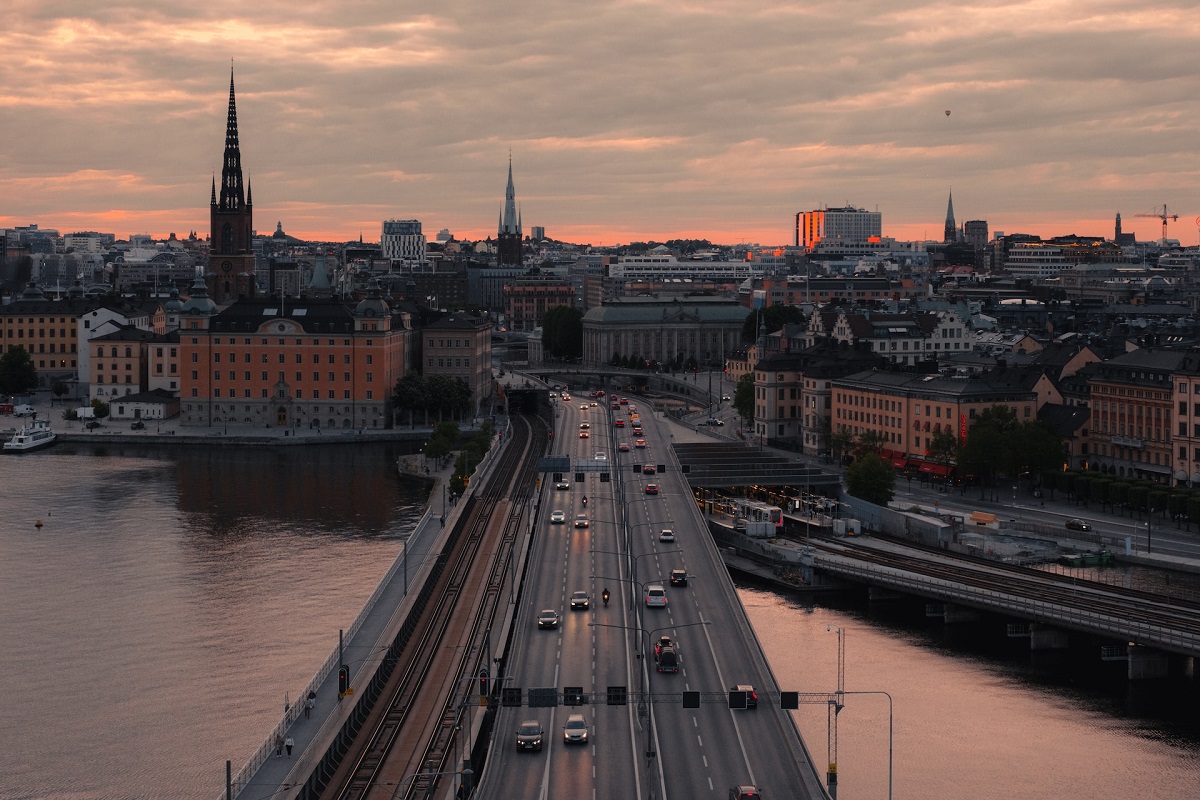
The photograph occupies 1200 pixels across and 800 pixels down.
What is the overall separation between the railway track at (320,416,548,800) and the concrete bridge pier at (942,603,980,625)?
1374cm

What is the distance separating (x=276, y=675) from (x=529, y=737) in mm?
12244

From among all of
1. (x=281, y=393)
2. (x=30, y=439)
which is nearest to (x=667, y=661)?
(x=30, y=439)

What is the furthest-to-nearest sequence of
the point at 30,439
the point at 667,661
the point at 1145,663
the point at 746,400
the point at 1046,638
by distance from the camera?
the point at 746,400 < the point at 30,439 < the point at 1046,638 < the point at 1145,663 < the point at 667,661

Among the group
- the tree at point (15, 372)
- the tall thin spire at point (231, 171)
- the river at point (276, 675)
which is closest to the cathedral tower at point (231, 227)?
the tall thin spire at point (231, 171)

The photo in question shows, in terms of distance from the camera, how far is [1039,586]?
55.2 metres

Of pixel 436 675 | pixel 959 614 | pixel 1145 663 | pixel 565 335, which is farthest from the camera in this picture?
pixel 565 335

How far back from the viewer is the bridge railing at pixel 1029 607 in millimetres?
46688

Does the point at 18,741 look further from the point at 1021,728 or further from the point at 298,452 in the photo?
the point at 298,452

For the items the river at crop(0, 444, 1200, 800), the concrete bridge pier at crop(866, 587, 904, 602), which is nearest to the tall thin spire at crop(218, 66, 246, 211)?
the river at crop(0, 444, 1200, 800)

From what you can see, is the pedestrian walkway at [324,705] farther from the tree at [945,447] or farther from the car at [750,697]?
the tree at [945,447]

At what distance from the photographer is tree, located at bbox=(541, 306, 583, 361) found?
172 meters

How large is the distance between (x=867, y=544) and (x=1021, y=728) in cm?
2176

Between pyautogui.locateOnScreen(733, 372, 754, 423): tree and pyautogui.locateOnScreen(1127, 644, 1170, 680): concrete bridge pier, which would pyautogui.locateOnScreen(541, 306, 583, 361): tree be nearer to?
pyautogui.locateOnScreen(733, 372, 754, 423): tree

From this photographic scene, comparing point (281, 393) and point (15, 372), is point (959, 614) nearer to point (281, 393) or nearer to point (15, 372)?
point (281, 393)
